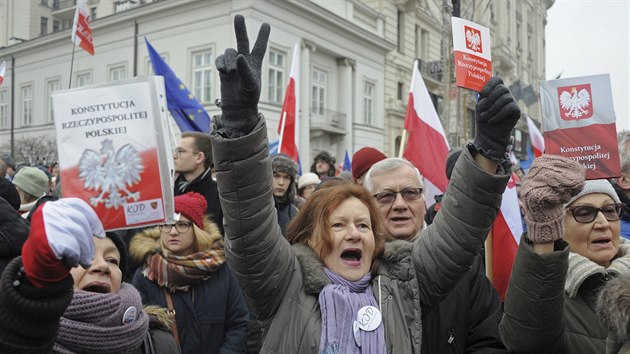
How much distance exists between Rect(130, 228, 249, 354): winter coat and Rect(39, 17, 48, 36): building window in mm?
30535

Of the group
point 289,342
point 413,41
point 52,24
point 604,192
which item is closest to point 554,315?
point 604,192

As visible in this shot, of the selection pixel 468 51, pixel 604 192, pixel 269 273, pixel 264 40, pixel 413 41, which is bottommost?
pixel 269 273

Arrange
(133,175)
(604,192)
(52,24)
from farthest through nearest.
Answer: (52,24), (133,175), (604,192)

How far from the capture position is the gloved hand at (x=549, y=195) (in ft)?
7.12

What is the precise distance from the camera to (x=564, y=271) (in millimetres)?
2229

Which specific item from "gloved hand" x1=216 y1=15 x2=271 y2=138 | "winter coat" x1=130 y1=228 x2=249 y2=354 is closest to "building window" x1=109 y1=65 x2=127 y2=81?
"winter coat" x1=130 y1=228 x2=249 y2=354

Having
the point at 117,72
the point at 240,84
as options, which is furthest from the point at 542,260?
the point at 117,72

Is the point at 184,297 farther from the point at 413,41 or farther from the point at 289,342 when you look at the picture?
the point at 413,41

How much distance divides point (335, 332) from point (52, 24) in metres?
33.5

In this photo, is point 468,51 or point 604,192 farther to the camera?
point 468,51

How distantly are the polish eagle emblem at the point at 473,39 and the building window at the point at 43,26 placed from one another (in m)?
30.8

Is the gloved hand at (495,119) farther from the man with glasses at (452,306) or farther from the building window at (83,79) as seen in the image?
the building window at (83,79)

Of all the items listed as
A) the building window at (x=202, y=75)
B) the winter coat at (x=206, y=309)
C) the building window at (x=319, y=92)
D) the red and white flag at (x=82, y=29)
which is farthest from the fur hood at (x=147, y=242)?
the building window at (x=319, y=92)

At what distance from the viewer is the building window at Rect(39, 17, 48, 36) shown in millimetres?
30359
